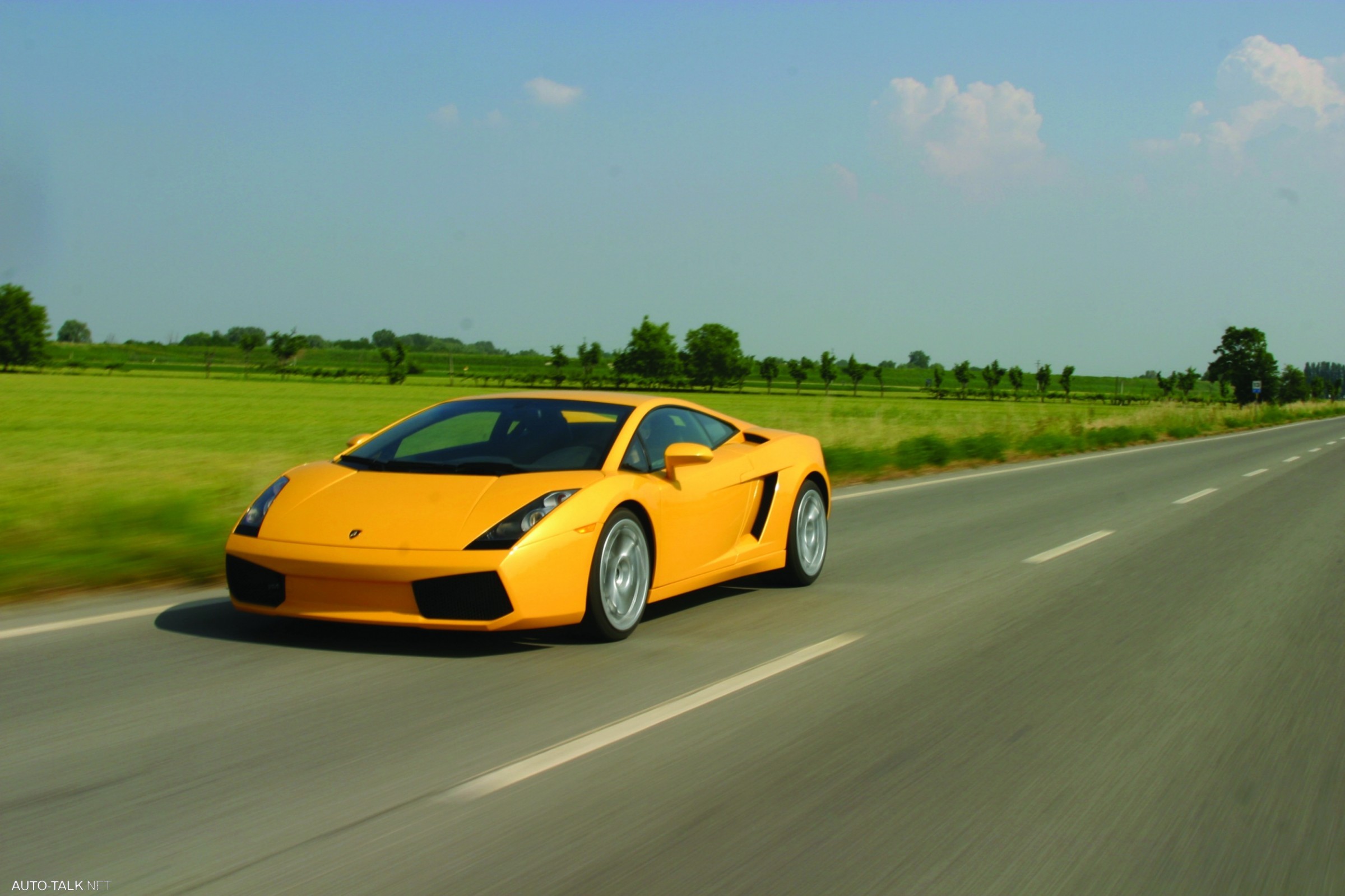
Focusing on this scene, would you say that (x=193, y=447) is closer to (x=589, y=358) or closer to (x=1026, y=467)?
(x=1026, y=467)

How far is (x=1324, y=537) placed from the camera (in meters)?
11.1

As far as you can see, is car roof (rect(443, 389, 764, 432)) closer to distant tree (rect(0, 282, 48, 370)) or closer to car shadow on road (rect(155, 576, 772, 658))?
car shadow on road (rect(155, 576, 772, 658))

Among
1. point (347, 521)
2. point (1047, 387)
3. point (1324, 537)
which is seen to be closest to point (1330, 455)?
point (1324, 537)

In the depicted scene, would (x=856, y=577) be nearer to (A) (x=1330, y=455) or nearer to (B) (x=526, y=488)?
(B) (x=526, y=488)

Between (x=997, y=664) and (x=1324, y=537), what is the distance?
7143 mm

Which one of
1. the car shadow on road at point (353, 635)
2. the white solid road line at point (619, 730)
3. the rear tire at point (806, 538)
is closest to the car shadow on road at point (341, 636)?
the car shadow on road at point (353, 635)

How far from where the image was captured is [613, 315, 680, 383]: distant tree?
159 meters

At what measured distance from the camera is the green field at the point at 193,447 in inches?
308

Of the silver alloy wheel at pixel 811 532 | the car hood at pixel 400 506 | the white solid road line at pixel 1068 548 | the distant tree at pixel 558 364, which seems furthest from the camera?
the distant tree at pixel 558 364

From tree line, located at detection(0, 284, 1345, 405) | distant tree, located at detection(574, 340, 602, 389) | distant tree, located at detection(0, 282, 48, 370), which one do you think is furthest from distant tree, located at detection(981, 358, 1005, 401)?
distant tree, located at detection(0, 282, 48, 370)

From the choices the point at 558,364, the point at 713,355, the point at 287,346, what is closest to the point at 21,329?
the point at 287,346

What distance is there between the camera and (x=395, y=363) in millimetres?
113500

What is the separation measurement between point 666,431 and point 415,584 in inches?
81.4

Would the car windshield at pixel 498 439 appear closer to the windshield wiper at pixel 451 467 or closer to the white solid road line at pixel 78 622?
the windshield wiper at pixel 451 467
